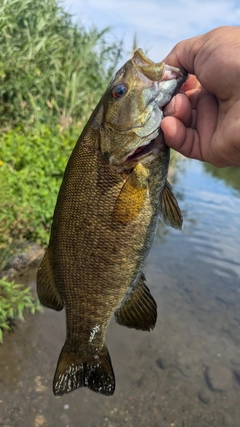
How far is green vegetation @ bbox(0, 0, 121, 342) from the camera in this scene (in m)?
5.61

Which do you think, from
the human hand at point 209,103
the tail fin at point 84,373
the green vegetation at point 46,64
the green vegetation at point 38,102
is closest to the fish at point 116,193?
the human hand at point 209,103

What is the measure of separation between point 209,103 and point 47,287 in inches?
Answer: 53.3

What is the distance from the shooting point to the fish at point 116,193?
202cm

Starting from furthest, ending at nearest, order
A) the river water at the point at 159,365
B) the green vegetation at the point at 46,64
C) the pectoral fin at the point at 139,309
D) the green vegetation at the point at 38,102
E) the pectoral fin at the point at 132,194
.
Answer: the green vegetation at the point at 46,64 < the green vegetation at the point at 38,102 < the river water at the point at 159,365 < the pectoral fin at the point at 139,309 < the pectoral fin at the point at 132,194

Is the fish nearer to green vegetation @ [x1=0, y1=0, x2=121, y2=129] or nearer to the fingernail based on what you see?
the fingernail

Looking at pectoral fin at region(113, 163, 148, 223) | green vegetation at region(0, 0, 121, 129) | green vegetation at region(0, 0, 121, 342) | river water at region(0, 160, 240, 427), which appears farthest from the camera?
green vegetation at region(0, 0, 121, 129)

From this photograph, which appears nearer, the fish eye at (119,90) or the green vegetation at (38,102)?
the fish eye at (119,90)

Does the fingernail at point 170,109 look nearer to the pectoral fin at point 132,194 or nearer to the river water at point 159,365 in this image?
the pectoral fin at point 132,194

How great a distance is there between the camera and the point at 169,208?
84.6 inches

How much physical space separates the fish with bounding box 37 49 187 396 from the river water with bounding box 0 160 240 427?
97.7 inches

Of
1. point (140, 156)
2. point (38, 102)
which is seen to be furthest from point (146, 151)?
point (38, 102)

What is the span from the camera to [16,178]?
5.88 metres

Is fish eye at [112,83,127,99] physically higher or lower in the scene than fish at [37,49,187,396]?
higher

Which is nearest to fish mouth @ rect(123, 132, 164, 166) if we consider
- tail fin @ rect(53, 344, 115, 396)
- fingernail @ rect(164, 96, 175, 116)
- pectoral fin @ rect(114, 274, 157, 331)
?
fingernail @ rect(164, 96, 175, 116)
